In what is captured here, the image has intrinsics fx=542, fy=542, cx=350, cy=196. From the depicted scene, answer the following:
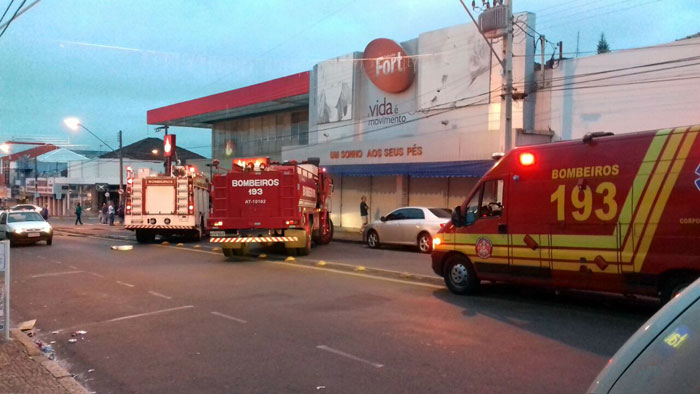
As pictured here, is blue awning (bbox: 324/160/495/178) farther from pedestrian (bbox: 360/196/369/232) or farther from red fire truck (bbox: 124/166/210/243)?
red fire truck (bbox: 124/166/210/243)

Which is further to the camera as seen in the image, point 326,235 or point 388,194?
point 388,194

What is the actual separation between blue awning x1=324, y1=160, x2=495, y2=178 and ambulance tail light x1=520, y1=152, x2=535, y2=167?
10043 mm

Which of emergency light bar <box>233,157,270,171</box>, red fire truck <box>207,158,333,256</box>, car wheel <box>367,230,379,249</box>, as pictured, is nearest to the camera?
red fire truck <box>207,158,333,256</box>

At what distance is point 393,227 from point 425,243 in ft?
4.76

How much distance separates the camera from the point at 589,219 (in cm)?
761

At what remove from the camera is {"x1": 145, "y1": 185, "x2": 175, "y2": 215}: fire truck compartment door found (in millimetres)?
20484

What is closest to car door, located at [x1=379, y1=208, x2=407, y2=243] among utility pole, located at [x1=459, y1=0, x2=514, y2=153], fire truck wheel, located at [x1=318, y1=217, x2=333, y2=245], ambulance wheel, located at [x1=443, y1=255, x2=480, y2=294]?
fire truck wheel, located at [x1=318, y1=217, x2=333, y2=245]

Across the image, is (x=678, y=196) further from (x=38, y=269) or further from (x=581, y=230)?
(x=38, y=269)

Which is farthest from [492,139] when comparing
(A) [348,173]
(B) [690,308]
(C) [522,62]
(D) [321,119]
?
(B) [690,308]

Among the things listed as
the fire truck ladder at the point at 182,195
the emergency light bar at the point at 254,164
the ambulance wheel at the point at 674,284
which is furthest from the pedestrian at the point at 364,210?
the ambulance wheel at the point at 674,284

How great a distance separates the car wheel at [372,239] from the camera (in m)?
18.5

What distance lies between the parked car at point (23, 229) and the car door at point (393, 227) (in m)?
12.6

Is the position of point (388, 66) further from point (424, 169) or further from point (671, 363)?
point (671, 363)

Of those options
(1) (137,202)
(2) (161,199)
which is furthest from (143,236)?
(2) (161,199)
